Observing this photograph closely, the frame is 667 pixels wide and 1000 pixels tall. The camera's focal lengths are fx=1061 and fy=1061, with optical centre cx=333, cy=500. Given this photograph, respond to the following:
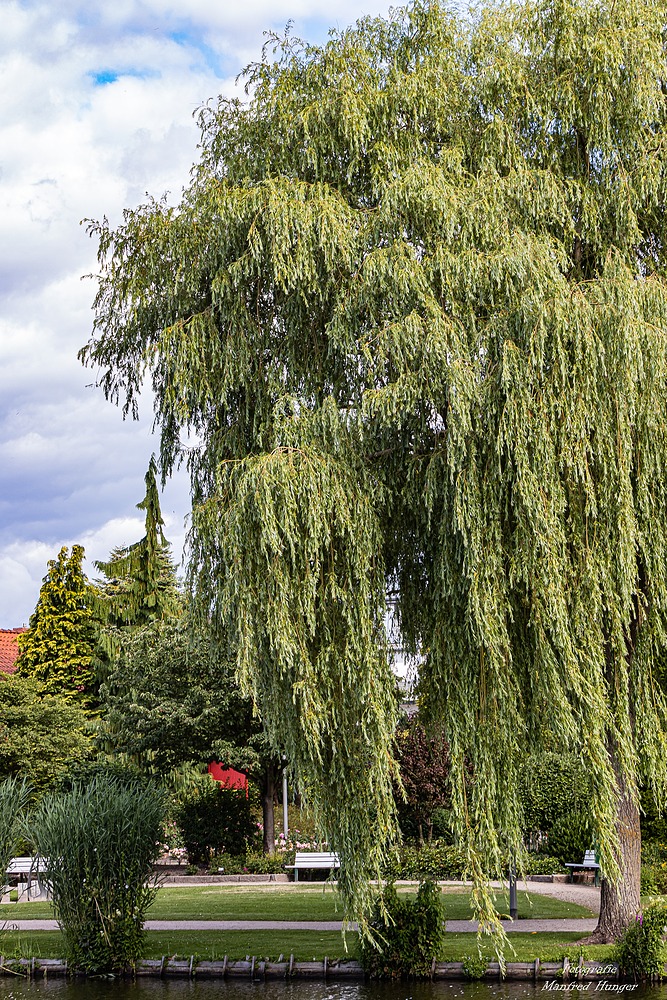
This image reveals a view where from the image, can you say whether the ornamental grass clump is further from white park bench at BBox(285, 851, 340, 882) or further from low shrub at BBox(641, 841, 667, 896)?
white park bench at BBox(285, 851, 340, 882)

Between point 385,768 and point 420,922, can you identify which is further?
point 420,922

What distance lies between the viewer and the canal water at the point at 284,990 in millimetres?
11836

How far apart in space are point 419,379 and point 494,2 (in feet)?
Result: 19.3

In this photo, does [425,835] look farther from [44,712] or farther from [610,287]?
[610,287]

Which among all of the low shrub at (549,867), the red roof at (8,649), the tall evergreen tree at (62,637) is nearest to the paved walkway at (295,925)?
the low shrub at (549,867)

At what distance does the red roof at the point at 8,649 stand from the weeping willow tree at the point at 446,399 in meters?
29.0

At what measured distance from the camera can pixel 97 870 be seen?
13641 millimetres

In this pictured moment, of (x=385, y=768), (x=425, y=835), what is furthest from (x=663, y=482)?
(x=425, y=835)

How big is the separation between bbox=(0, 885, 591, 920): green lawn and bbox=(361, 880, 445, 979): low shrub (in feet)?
9.93

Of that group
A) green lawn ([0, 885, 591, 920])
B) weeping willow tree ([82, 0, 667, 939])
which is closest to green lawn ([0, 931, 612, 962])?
weeping willow tree ([82, 0, 667, 939])

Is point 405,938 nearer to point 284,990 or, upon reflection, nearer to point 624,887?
point 284,990

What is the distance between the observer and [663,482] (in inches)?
463

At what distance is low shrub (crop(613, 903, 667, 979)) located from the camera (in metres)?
12.2

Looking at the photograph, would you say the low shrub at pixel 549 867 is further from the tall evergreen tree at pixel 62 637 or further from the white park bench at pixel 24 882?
the tall evergreen tree at pixel 62 637
